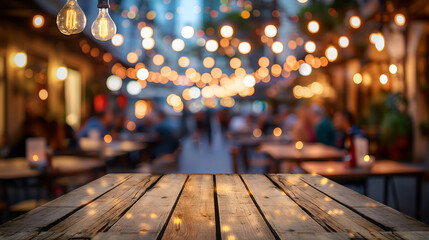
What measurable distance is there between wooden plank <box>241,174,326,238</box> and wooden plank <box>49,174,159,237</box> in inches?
26.8

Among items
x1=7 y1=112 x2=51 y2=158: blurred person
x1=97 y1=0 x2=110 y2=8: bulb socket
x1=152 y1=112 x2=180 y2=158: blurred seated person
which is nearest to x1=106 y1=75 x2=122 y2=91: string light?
x1=152 y1=112 x2=180 y2=158: blurred seated person

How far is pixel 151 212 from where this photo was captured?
204 cm

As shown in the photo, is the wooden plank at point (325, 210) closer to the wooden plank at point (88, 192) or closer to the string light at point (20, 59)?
the wooden plank at point (88, 192)

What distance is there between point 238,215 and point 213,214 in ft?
0.38

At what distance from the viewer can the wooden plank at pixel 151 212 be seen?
1723mm

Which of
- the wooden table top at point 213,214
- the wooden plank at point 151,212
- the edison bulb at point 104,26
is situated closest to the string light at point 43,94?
the edison bulb at point 104,26

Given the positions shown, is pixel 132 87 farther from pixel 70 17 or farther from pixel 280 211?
pixel 280 211

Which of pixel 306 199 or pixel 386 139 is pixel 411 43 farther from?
pixel 306 199

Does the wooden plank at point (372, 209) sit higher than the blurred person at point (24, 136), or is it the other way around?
the blurred person at point (24, 136)

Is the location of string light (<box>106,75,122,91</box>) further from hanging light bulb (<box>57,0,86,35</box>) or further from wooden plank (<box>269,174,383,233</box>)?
wooden plank (<box>269,174,383,233</box>)

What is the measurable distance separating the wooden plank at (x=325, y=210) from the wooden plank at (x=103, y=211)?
89 centimetres

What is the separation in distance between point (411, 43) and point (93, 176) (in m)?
9.99

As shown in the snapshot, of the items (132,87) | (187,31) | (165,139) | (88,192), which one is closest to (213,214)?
(88,192)

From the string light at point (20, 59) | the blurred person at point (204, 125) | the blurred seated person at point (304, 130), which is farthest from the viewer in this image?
the blurred person at point (204, 125)
